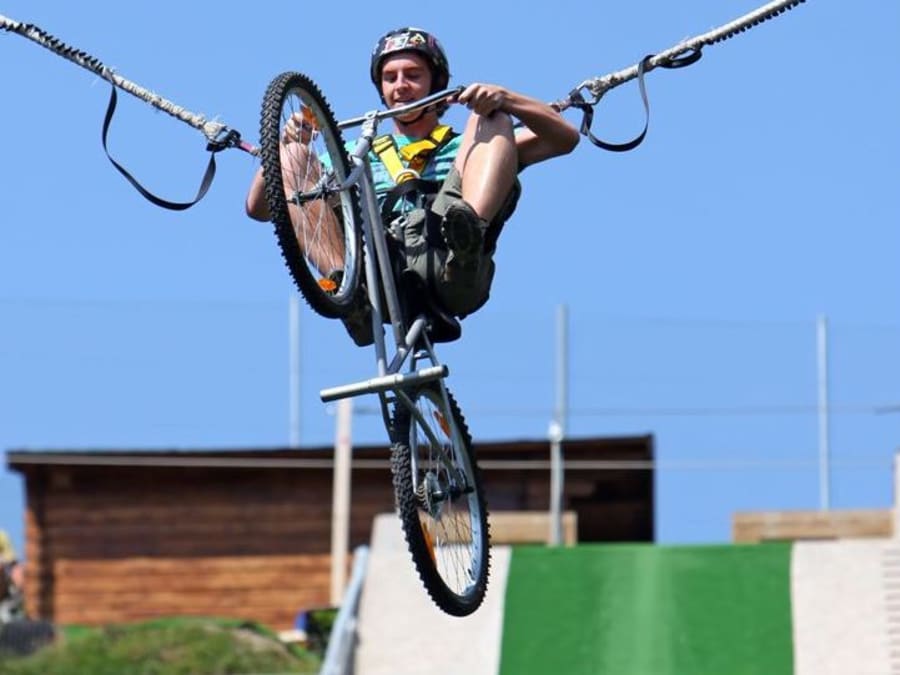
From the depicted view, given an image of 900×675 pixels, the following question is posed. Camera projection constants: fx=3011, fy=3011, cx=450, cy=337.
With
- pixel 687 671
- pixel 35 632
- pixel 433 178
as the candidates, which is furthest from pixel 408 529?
pixel 35 632

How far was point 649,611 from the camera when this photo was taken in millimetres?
18234

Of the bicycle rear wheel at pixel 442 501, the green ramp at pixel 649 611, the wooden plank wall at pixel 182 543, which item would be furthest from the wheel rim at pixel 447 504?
the wooden plank wall at pixel 182 543

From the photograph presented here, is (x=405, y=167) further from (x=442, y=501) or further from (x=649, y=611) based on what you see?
(x=649, y=611)

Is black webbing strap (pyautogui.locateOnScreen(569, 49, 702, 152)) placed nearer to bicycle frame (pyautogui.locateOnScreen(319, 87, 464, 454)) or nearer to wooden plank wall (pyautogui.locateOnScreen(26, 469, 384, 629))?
bicycle frame (pyautogui.locateOnScreen(319, 87, 464, 454))

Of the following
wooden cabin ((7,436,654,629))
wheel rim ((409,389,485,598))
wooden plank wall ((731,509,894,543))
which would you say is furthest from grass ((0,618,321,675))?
wheel rim ((409,389,485,598))

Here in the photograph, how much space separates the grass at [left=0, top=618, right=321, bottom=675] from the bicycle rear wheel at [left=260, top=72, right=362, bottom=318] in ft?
26.3

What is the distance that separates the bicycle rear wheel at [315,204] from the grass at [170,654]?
8.01m

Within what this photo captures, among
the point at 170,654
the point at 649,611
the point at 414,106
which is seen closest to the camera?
the point at 414,106

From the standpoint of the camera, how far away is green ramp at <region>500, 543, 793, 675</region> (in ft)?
58.1

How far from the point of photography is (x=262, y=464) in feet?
71.4

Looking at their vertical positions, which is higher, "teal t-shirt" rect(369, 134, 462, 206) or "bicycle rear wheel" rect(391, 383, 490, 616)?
"teal t-shirt" rect(369, 134, 462, 206)

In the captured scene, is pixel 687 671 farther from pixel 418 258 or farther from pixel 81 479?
pixel 418 258

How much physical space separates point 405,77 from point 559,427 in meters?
11.2

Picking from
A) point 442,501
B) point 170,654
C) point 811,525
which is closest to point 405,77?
point 442,501
